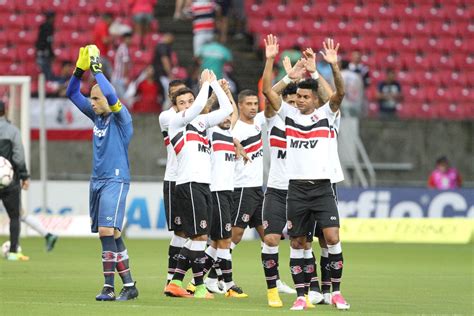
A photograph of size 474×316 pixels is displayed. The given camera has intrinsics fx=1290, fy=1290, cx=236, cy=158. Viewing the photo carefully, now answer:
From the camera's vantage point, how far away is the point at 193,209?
557 inches

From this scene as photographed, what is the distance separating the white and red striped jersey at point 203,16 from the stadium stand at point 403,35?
207 cm

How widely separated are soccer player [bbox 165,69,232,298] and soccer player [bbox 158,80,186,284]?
0.30 m

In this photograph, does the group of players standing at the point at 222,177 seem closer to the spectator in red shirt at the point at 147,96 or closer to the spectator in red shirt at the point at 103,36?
the spectator in red shirt at the point at 147,96

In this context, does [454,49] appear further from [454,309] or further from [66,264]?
[454,309]

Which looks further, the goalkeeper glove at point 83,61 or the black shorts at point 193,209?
the black shorts at point 193,209

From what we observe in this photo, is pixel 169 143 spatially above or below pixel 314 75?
below

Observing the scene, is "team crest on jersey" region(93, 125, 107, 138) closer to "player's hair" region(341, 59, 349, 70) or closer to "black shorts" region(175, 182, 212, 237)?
"black shorts" region(175, 182, 212, 237)

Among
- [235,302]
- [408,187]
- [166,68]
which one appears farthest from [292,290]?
[166,68]

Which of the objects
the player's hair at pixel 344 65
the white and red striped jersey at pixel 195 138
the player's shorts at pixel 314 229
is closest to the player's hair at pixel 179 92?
the white and red striped jersey at pixel 195 138

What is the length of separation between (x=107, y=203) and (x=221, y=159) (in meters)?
2.10

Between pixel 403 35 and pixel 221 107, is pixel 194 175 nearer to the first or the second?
pixel 221 107

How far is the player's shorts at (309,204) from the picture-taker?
13.3m

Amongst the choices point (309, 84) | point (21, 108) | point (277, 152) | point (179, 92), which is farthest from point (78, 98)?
point (21, 108)

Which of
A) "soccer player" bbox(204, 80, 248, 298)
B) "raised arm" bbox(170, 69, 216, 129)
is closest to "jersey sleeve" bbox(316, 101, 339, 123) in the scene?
"raised arm" bbox(170, 69, 216, 129)
